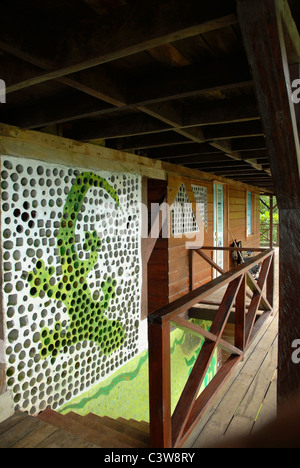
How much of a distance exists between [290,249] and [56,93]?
1912mm

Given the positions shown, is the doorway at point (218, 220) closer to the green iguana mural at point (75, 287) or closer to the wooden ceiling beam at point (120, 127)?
the green iguana mural at point (75, 287)

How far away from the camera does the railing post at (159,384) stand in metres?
1.74

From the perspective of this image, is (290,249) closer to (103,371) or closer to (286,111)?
(286,111)

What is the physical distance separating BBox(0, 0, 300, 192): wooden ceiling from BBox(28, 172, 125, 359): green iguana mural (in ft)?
2.16

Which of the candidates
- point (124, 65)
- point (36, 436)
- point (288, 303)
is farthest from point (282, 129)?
point (36, 436)

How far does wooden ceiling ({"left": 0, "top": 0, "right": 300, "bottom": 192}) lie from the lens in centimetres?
138

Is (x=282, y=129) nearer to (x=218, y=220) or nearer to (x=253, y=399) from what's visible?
(x=253, y=399)

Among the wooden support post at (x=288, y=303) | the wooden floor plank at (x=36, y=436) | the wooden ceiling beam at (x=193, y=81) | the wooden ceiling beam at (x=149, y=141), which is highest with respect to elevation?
the wooden ceiling beam at (x=149, y=141)

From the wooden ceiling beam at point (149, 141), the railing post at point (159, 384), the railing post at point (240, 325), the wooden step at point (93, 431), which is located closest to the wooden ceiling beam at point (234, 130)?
the wooden ceiling beam at point (149, 141)

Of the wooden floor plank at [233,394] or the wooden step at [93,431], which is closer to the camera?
the wooden step at [93,431]

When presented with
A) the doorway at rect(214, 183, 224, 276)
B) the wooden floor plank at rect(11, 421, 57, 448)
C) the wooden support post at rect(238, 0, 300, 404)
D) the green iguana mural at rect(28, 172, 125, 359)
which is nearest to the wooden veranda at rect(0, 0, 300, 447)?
the wooden support post at rect(238, 0, 300, 404)

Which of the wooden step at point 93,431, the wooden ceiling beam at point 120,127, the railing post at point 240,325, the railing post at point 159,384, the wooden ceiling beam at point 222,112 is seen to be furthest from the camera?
the railing post at point 240,325

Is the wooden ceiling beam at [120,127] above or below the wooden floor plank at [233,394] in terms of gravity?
above

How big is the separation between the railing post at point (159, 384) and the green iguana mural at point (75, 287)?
1.60 metres
